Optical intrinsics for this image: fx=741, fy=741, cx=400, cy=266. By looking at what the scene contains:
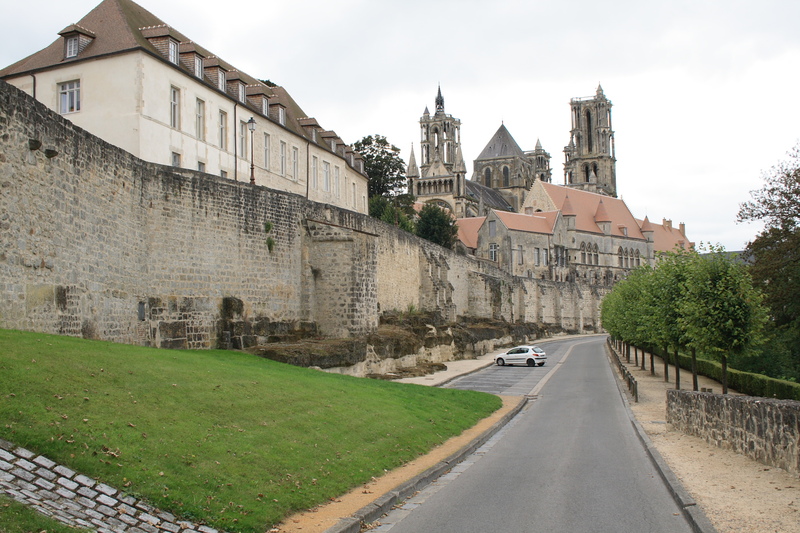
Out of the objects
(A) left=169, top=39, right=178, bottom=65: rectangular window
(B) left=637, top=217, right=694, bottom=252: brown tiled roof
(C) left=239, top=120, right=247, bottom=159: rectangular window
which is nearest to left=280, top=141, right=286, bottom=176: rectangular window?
(C) left=239, top=120, right=247, bottom=159: rectangular window

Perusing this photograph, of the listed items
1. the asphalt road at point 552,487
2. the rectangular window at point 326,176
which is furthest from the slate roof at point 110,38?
the asphalt road at point 552,487

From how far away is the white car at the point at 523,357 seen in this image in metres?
42.8

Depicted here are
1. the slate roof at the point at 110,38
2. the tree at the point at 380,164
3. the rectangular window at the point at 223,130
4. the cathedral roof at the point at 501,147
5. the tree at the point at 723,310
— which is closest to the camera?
the tree at the point at 723,310

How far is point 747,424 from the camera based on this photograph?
1320cm

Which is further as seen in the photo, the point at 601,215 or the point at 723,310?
the point at 601,215

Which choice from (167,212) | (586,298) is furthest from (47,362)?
(586,298)

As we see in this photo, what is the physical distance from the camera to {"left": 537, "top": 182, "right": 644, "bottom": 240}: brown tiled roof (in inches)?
4395

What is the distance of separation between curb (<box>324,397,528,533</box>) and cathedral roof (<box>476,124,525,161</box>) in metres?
136

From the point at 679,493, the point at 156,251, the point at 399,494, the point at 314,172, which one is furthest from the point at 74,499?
the point at 314,172

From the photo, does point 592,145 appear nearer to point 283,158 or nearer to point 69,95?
point 283,158

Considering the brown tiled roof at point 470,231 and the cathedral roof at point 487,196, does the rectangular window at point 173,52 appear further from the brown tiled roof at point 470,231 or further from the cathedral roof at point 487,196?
the cathedral roof at point 487,196

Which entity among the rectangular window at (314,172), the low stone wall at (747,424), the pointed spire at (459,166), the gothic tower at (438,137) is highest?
the gothic tower at (438,137)

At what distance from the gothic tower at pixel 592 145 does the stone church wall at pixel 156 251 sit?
113119 mm

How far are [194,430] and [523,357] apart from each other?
34781mm
